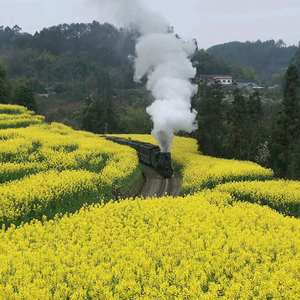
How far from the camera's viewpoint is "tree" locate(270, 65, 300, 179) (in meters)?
30.8

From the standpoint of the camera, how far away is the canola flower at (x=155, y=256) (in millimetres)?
9961

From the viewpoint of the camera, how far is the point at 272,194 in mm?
20641

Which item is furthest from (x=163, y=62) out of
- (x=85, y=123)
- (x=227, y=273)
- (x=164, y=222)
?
(x=85, y=123)

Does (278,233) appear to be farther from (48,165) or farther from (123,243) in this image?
(48,165)

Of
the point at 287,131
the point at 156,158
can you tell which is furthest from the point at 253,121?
the point at 156,158

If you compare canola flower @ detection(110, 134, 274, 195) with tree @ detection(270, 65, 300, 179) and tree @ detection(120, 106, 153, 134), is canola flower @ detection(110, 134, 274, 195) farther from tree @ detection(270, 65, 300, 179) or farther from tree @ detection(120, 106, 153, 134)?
tree @ detection(120, 106, 153, 134)

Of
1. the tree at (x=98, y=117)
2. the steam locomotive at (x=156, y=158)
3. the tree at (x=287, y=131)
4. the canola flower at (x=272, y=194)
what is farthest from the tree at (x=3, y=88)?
the canola flower at (x=272, y=194)

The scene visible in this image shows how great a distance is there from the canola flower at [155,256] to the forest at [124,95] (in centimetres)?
1491

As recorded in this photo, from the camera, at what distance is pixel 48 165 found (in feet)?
86.6

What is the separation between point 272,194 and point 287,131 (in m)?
12.4

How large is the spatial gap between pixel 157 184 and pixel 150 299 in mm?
19664

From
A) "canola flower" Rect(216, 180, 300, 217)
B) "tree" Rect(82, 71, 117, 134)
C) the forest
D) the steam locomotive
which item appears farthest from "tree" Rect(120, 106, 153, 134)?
"canola flower" Rect(216, 180, 300, 217)

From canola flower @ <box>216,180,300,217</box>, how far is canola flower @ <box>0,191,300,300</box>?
363cm

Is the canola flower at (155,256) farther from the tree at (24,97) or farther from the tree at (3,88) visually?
the tree at (3,88)
